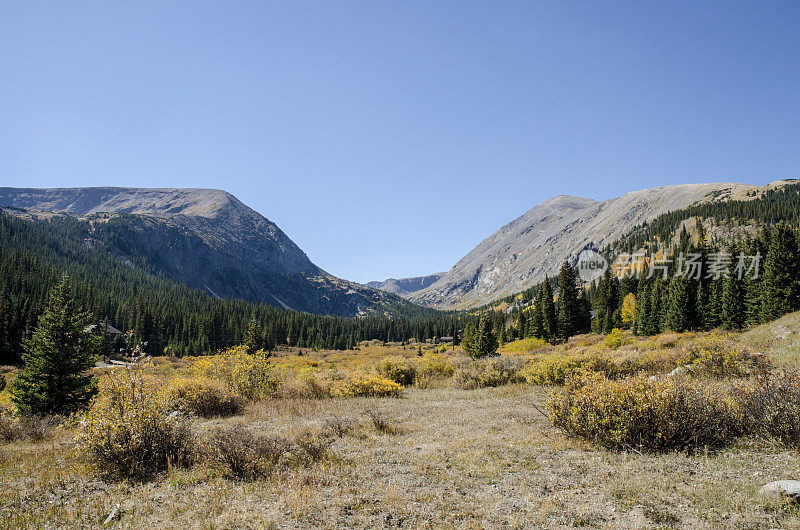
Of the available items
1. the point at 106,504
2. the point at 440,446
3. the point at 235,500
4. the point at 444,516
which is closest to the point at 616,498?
the point at 444,516

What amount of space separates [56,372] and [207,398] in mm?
9192

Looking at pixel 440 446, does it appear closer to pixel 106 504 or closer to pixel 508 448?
pixel 508 448

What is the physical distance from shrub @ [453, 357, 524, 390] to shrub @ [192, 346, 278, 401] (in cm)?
1082

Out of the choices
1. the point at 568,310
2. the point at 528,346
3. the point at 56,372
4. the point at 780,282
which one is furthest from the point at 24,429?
the point at 568,310

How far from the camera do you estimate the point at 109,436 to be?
7.88 m

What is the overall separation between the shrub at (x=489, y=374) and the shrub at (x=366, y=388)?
455cm

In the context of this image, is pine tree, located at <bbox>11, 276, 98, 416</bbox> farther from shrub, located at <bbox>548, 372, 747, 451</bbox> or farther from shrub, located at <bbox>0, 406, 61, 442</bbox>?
shrub, located at <bbox>548, 372, 747, 451</bbox>

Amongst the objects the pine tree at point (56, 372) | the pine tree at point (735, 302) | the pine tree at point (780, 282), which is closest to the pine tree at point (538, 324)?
the pine tree at point (735, 302)

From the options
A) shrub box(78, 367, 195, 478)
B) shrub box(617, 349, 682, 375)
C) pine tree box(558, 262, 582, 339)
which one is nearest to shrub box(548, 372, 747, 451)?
shrub box(78, 367, 195, 478)

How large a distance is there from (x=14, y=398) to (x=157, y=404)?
16.5 m

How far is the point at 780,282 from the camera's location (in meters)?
39.9

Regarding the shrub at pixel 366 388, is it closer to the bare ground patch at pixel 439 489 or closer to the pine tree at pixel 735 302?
the bare ground patch at pixel 439 489

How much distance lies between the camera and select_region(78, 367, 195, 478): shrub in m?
7.87

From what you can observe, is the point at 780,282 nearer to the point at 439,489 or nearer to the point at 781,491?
the point at 781,491
